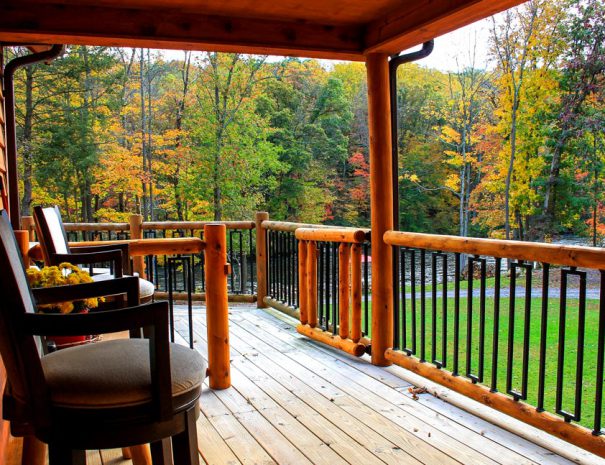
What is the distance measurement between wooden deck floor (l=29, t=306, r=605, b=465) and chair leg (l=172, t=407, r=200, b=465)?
916 millimetres

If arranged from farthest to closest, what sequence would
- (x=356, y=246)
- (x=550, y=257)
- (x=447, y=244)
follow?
(x=356, y=246) → (x=447, y=244) → (x=550, y=257)

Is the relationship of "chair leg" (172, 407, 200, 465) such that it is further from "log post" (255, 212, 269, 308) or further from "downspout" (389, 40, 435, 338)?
"log post" (255, 212, 269, 308)

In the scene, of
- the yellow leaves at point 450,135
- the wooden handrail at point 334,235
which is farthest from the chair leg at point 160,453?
the yellow leaves at point 450,135

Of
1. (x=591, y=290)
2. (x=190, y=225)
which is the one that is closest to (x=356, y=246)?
(x=190, y=225)

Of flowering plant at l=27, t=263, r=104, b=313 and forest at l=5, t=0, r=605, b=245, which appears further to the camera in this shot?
forest at l=5, t=0, r=605, b=245

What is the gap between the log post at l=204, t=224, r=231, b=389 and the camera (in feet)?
10.8

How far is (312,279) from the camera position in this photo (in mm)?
4504

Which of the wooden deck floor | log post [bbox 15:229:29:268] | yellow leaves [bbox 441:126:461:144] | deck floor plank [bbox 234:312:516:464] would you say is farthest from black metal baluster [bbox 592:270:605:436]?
yellow leaves [bbox 441:126:461:144]

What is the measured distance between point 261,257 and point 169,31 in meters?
3.21

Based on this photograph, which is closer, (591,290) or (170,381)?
(170,381)

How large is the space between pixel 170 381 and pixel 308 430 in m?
1.59

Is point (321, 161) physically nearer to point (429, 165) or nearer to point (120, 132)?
point (429, 165)

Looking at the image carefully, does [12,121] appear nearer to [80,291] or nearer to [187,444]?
[80,291]

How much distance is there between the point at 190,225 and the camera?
651cm
